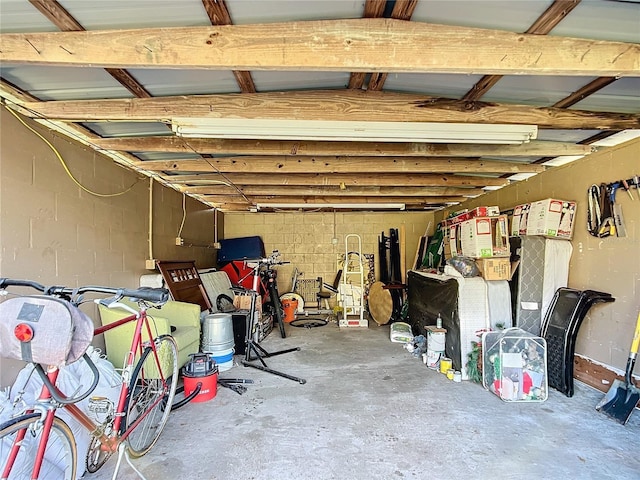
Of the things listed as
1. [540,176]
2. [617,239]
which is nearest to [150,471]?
[617,239]

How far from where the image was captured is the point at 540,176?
13.5ft

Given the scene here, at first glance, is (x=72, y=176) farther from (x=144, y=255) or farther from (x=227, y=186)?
(x=227, y=186)

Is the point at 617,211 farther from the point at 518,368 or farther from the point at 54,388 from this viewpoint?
the point at 54,388

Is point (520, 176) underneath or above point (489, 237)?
above

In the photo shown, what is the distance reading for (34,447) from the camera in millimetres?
1438

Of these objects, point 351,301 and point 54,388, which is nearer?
point 54,388

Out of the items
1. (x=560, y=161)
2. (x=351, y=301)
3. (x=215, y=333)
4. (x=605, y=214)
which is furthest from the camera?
(x=351, y=301)

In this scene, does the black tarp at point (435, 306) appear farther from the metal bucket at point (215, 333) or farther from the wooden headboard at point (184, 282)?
the wooden headboard at point (184, 282)

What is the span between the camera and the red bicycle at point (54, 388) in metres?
1.22

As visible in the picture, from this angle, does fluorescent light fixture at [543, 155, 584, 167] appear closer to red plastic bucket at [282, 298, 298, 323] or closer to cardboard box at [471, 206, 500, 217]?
cardboard box at [471, 206, 500, 217]

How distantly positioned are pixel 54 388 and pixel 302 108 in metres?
2.03

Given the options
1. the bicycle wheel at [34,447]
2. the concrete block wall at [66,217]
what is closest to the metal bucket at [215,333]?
the concrete block wall at [66,217]

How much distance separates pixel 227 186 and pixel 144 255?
1504mm

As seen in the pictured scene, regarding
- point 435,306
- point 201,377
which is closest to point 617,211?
point 435,306
